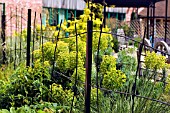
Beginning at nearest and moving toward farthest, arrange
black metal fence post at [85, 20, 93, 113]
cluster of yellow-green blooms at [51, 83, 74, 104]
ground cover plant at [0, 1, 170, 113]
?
black metal fence post at [85, 20, 93, 113] < ground cover plant at [0, 1, 170, 113] < cluster of yellow-green blooms at [51, 83, 74, 104]

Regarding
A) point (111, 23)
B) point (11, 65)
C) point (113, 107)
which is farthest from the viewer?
point (111, 23)

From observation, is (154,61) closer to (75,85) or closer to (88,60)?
(75,85)

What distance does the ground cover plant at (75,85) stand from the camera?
13.6 feet

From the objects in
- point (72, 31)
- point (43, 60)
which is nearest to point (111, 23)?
point (72, 31)

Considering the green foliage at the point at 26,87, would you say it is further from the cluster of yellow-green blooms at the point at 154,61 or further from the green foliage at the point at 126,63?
the cluster of yellow-green blooms at the point at 154,61

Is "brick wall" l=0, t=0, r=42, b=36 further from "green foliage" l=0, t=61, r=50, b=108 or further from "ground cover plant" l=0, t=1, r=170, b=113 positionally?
"green foliage" l=0, t=61, r=50, b=108

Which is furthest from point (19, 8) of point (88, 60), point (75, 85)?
point (88, 60)

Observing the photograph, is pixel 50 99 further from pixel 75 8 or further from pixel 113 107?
pixel 75 8

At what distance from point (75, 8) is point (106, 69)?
66.3 feet

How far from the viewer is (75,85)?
439 centimetres

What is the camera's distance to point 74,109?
168 inches

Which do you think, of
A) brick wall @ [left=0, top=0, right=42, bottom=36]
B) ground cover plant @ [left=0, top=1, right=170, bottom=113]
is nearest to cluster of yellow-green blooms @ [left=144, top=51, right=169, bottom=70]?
ground cover plant @ [left=0, top=1, right=170, bottom=113]

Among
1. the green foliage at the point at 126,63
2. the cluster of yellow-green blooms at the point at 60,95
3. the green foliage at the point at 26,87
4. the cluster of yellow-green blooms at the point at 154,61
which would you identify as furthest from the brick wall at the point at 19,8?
the cluster of yellow-green blooms at the point at 154,61

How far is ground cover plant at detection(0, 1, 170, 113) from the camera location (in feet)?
13.6
